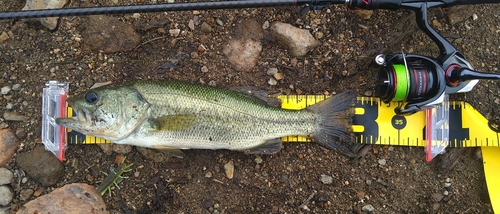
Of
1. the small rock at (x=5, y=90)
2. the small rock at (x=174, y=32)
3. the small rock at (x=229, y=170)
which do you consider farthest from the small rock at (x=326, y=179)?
the small rock at (x=5, y=90)

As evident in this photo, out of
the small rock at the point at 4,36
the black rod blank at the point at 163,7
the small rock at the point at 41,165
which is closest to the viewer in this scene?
the black rod blank at the point at 163,7

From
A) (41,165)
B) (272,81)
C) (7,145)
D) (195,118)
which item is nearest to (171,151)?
(195,118)

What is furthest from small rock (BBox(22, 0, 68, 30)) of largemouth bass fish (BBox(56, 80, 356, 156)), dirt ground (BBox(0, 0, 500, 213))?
largemouth bass fish (BBox(56, 80, 356, 156))

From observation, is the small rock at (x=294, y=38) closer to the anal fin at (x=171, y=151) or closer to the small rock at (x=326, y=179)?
the small rock at (x=326, y=179)

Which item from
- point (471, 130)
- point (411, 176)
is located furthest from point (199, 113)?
point (471, 130)

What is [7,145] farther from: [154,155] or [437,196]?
[437,196]

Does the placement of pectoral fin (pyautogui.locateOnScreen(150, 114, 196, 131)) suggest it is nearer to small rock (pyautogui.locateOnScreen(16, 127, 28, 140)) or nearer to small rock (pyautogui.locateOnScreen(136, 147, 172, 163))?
small rock (pyautogui.locateOnScreen(136, 147, 172, 163))
